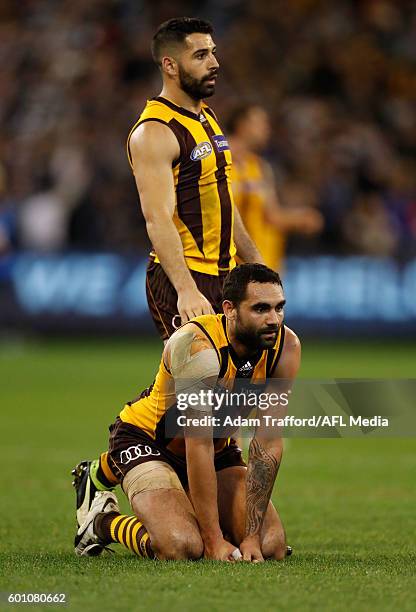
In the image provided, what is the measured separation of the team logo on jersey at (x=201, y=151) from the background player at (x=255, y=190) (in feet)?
9.65

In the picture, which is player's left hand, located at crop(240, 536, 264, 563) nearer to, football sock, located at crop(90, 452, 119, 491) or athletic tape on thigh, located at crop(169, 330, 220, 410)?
athletic tape on thigh, located at crop(169, 330, 220, 410)

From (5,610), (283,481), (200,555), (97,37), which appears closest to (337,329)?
(97,37)

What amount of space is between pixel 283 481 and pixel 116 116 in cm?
1140

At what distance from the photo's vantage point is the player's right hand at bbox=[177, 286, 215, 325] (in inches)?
236

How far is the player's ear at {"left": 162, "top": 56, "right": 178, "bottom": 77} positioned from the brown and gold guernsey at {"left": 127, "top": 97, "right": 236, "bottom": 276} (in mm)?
135

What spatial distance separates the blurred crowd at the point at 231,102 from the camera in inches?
707

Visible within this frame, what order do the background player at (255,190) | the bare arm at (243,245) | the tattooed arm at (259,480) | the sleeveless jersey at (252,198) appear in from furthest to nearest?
the sleeveless jersey at (252,198) < the background player at (255,190) < the bare arm at (243,245) < the tattooed arm at (259,480)

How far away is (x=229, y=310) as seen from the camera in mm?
5484

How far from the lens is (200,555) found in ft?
17.9

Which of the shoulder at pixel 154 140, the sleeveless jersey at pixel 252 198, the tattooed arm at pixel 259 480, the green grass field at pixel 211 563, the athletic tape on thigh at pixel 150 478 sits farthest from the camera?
the sleeveless jersey at pixel 252 198

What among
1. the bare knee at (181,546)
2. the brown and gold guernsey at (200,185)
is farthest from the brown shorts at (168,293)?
the bare knee at (181,546)

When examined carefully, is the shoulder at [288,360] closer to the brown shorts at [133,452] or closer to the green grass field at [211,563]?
the brown shorts at [133,452]

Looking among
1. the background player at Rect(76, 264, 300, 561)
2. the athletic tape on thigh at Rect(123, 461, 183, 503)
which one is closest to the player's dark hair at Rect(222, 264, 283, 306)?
the background player at Rect(76, 264, 300, 561)

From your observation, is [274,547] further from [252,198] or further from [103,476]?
[252,198]
